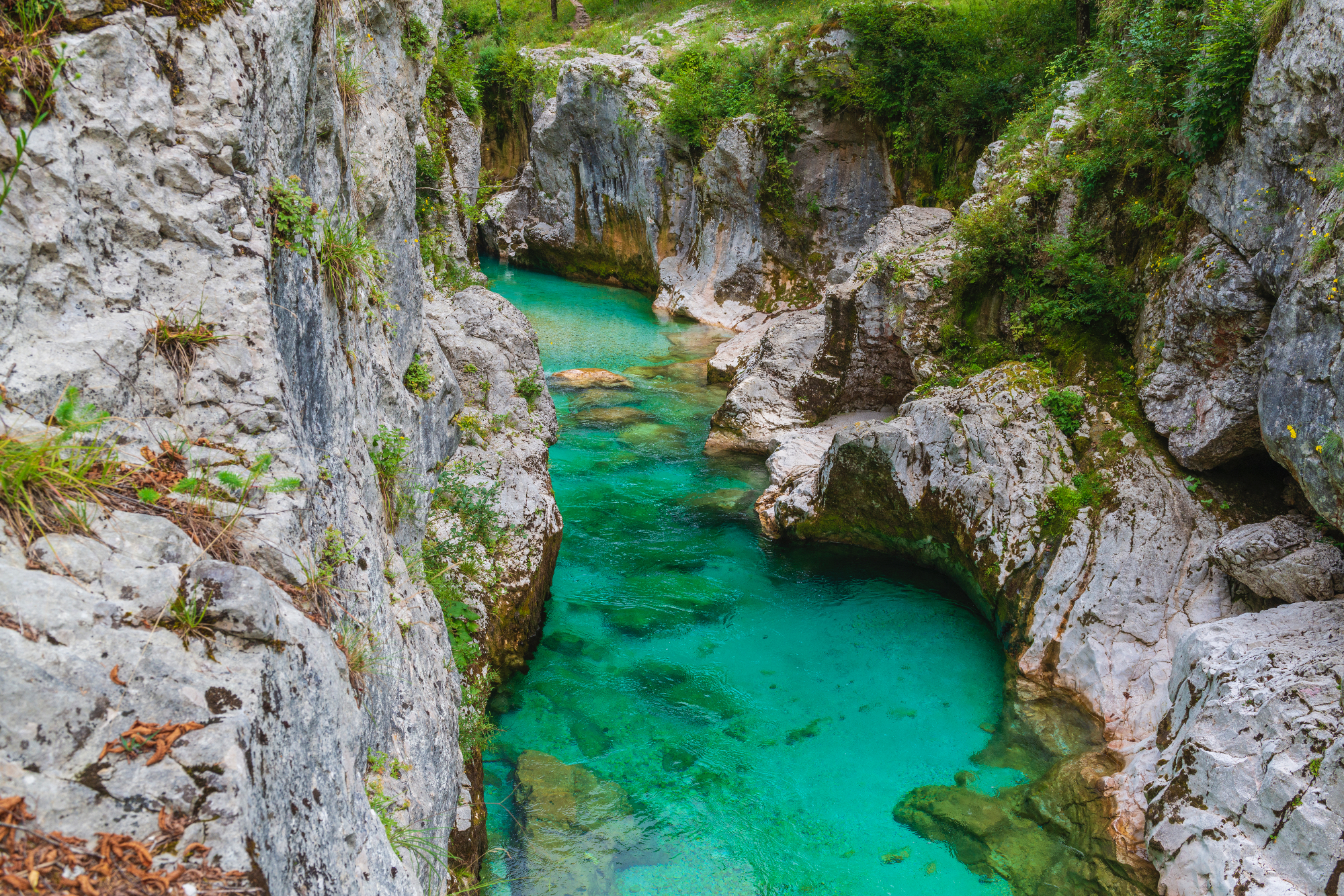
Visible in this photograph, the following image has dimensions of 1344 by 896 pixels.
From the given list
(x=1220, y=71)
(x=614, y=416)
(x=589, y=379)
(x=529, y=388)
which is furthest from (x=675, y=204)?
(x=1220, y=71)

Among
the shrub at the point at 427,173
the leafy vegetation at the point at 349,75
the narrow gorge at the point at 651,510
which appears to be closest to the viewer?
the narrow gorge at the point at 651,510

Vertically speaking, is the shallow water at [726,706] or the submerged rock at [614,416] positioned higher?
the submerged rock at [614,416]

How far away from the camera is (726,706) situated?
892 centimetres

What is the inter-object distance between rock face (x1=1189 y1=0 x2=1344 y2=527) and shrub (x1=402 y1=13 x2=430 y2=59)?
914 cm

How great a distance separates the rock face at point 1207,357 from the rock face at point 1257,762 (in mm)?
2096

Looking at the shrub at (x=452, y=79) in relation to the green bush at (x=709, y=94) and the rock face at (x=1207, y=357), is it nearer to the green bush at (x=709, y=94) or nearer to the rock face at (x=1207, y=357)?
the green bush at (x=709, y=94)

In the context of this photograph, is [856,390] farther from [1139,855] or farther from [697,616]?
[1139,855]

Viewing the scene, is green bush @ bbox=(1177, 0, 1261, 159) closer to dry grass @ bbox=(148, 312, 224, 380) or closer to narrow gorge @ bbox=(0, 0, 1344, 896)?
narrow gorge @ bbox=(0, 0, 1344, 896)

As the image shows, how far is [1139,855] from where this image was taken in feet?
22.1

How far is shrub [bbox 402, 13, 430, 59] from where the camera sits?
916cm

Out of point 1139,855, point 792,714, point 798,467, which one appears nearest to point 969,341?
point 798,467

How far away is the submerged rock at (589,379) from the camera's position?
1817 cm

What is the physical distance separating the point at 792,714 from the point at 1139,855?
135 inches

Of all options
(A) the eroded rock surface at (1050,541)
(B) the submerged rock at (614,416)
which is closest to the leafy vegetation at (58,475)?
(A) the eroded rock surface at (1050,541)
